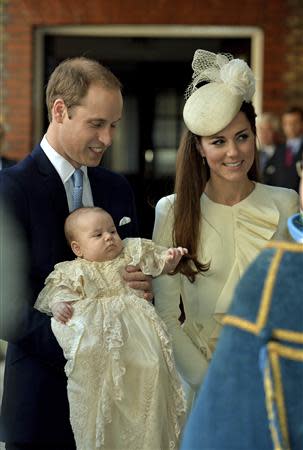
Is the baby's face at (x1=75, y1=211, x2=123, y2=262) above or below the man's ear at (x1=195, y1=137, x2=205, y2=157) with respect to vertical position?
below

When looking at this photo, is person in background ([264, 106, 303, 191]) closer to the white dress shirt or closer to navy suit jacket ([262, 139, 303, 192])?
navy suit jacket ([262, 139, 303, 192])

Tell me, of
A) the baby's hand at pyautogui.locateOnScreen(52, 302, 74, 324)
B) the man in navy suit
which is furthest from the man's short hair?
the baby's hand at pyautogui.locateOnScreen(52, 302, 74, 324)

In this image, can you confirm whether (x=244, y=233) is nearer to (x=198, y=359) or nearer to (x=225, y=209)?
(x=225, y=209)

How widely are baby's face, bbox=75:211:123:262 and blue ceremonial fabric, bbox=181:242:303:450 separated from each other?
1405 mm

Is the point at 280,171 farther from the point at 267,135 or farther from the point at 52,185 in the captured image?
the point at 52,185

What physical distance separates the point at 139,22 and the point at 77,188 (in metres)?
7.41

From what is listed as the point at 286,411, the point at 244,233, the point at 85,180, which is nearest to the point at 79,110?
the point at 85,180

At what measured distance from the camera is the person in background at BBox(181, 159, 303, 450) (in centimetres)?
131

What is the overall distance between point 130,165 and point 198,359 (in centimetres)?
976

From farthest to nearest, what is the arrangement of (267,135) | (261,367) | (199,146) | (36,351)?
(267,135) < (199,146) < (36,351) < (261,367)

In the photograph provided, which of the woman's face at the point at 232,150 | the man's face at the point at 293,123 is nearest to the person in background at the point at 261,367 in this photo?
the woman's face at the point at 232,150

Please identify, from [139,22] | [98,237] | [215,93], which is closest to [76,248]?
[98,237]

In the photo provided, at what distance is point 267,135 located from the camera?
995 centimetres

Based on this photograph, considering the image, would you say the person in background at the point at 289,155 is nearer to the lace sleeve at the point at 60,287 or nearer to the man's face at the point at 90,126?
the man's face at the point at 90,126
